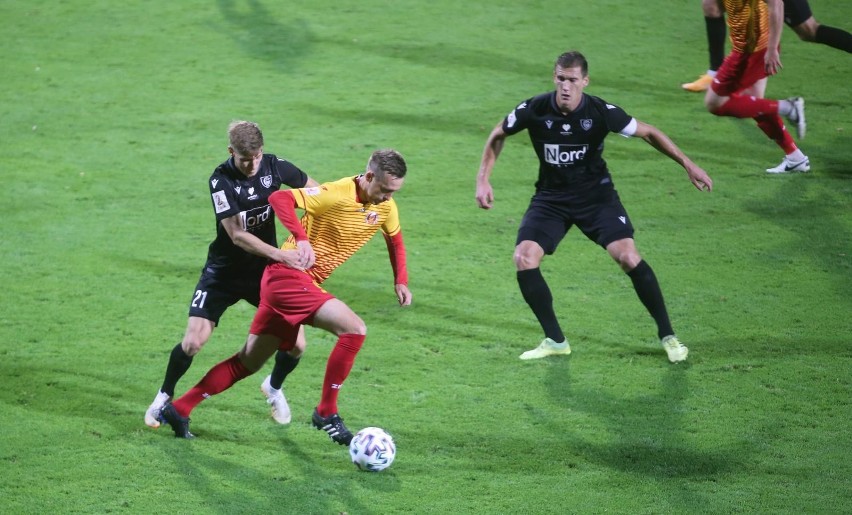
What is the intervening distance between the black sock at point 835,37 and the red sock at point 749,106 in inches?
34.2

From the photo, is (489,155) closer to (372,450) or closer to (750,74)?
(372,450)

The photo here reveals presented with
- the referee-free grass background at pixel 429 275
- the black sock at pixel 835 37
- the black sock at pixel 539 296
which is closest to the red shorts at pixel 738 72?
the black sock at pixel 835 37

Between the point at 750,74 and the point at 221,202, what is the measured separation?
5147mm

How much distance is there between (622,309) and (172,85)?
20.0ft

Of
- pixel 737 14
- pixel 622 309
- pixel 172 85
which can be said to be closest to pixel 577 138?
pixel 622 309

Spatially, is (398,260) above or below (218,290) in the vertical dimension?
above

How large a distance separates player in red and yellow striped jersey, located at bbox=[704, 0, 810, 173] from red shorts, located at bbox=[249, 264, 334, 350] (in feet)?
15.4

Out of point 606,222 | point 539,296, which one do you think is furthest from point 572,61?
point 539,296

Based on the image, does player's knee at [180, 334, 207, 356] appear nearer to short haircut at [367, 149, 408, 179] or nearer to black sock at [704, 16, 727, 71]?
short haircut at [367, 149, 408, 179]

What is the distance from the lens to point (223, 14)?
42.9 feet

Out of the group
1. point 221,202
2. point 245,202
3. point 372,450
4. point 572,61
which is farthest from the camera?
point 572,61

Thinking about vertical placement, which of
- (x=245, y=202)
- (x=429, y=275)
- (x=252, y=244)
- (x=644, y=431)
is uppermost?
(x=245, y=202)

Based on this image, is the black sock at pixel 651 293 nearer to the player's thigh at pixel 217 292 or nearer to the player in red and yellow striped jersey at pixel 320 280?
the player in red and yellow striped jersey at pixel 320 280

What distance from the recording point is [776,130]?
8.98 meters
